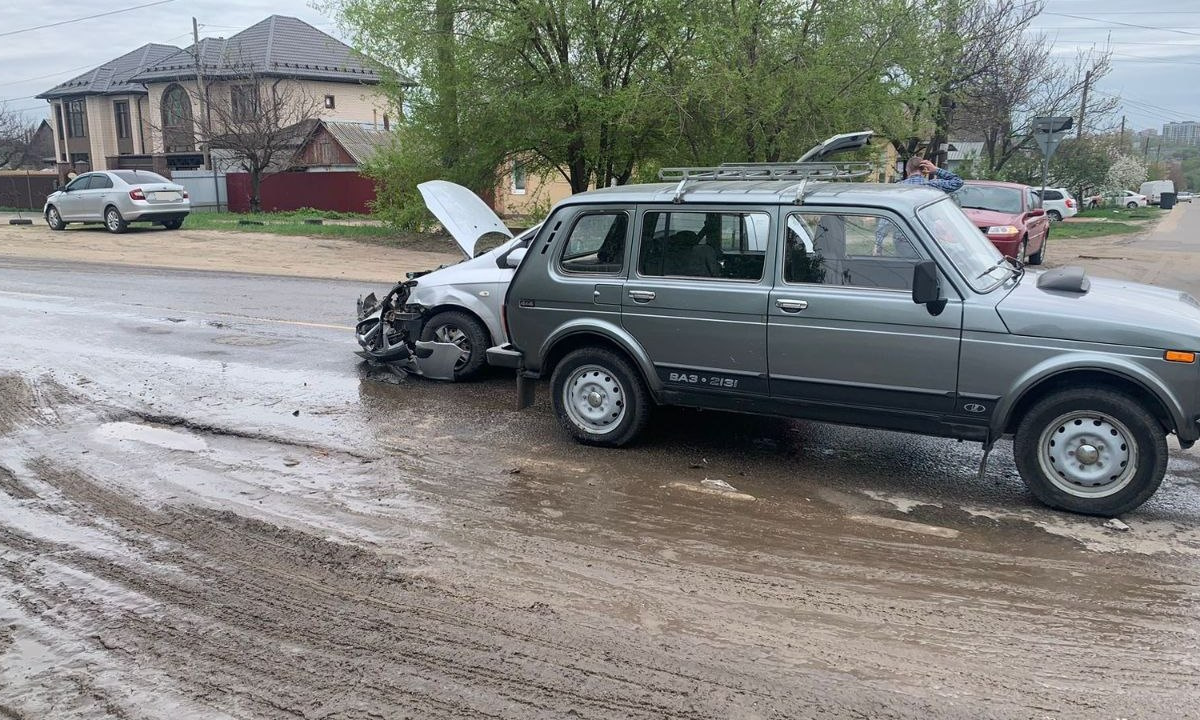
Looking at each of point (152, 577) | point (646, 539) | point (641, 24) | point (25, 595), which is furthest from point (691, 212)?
point (641, 24)

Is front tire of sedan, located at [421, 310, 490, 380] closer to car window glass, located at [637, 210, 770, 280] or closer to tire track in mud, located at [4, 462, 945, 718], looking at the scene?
car window glass, located at [637, 210, 770, 280]

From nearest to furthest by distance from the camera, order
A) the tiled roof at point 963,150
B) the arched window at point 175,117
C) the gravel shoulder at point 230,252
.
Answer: the gravel shoulder at point 230,252 < the tiled roof at point 963,150 < the arched window at point 175,117

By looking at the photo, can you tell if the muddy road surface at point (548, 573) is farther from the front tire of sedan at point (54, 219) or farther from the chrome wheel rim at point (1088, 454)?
the front tire of sedan at point (54, 219)

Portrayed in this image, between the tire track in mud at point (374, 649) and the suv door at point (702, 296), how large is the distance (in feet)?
7.87

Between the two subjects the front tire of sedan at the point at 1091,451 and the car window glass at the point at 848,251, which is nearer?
the front tire of sedan at the point at 1091,451

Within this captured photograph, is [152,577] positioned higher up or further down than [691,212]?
further down

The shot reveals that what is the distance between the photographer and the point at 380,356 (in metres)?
8.82

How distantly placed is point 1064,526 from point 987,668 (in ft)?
6.01

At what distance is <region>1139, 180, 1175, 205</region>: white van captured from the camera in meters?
71.4

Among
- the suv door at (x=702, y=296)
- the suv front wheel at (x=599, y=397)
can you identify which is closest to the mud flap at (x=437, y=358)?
the suv front wheel at (x=599, y=397)

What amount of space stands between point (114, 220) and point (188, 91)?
26528 millimetres

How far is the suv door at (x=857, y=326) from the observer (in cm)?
558

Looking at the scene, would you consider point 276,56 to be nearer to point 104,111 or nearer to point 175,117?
point 175,117

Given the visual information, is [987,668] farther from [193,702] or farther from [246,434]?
[246,434]
